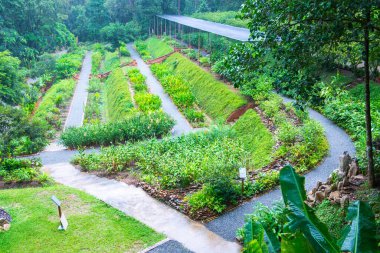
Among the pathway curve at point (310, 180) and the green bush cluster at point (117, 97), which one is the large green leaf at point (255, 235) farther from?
the green bush cluster at point (117, 97)

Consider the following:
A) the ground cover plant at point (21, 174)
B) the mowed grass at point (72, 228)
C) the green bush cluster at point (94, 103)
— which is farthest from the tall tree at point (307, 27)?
the green bush cluster at point (94, 103)

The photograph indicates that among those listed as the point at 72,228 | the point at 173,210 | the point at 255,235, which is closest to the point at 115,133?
the point at 173,210

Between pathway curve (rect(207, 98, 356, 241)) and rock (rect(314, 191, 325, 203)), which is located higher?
rock (rect(314, 191, 325, 203))

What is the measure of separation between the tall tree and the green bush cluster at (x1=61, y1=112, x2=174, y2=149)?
9.73 meters

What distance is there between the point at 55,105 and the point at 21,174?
1357 cm

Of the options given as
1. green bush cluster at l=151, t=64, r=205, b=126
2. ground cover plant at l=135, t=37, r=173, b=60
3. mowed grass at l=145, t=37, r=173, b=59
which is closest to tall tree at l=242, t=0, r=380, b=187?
green bush cluster at l=151, t=64, r=205, b=126

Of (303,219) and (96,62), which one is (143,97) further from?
(303,219)

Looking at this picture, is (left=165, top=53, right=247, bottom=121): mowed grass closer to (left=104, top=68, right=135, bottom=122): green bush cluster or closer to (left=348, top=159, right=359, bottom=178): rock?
(left=104, top=68, right=135, bottom=122): green bush cluster

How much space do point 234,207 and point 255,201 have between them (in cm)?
55

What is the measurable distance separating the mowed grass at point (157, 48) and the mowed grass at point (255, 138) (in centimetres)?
1913

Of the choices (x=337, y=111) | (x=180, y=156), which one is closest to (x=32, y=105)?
(x=180, y=156)

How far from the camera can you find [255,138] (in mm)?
13508

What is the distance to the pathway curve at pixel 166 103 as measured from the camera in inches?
681

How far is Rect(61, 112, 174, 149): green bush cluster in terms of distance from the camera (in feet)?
51.7
